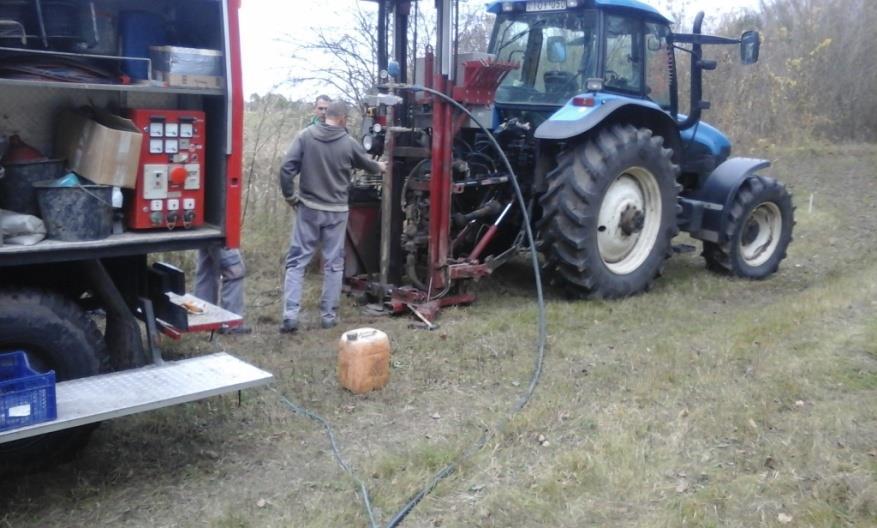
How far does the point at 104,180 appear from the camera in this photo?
13.2 feet

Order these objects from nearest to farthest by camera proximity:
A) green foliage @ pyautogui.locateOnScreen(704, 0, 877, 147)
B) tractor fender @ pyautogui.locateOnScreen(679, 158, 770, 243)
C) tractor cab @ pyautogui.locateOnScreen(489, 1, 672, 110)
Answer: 1. tractor cab @ pyautogui.locateOnScreen(489, 1, 672, 110)
2. tractor fender @ pyautogui.locateOnScreen(679, 158, 770, 243)
3. green foliage @ pyautogui.locateOnScreen(704, 0, 877, 147)

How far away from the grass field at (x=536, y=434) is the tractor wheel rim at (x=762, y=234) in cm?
184

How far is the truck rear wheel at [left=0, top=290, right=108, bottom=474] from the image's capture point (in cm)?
383

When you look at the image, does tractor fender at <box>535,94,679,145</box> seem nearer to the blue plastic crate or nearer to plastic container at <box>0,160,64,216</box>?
plastic container at <box>0,160,64,216</box>

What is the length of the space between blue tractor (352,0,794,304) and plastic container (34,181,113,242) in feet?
9.95

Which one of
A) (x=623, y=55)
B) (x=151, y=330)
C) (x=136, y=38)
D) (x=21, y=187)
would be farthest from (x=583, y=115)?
(x=21, y=187)

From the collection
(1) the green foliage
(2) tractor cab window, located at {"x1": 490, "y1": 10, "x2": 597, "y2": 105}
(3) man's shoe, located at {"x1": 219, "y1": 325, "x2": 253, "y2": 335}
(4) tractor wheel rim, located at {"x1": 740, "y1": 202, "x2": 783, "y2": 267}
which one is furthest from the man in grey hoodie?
(1) the green foliage

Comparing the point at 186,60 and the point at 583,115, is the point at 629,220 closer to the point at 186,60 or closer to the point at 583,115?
the point at 583,115

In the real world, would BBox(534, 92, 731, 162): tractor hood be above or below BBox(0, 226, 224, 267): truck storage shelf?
above

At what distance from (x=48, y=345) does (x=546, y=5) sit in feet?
16.3

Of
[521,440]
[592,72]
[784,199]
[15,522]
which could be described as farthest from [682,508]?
[784,199]

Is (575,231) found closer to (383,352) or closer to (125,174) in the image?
(383,352)

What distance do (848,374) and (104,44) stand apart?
14.1 feet

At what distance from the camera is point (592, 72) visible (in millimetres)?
7227
